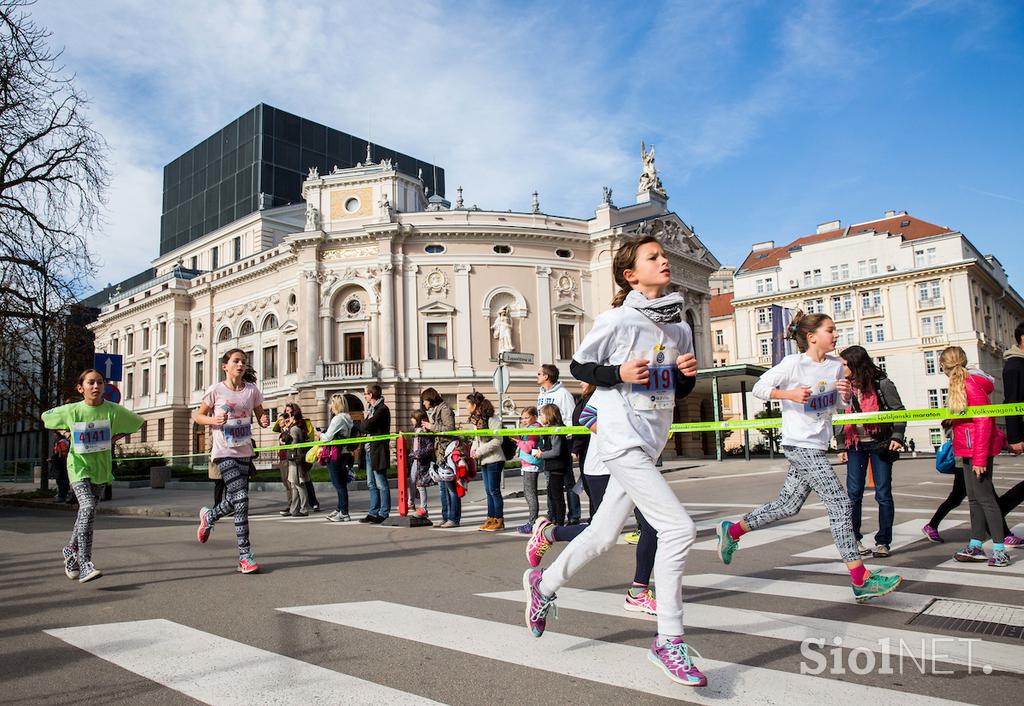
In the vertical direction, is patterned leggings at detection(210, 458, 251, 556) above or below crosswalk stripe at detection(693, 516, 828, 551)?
above

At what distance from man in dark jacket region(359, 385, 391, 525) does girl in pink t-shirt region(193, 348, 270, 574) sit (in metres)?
4.05

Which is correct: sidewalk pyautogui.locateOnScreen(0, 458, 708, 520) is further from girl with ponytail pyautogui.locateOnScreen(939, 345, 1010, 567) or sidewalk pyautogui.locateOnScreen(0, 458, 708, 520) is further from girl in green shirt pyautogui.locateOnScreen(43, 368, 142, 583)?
girl with ponytail pyautogui.locateOnScreen(939, 345, 1010, 567)

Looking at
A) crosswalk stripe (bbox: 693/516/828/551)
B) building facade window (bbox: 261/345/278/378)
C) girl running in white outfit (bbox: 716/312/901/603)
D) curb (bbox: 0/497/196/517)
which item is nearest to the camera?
girl running in white outfit (bbox: 716/312/901/603)

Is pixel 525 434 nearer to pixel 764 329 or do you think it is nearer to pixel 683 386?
pixel 683 386

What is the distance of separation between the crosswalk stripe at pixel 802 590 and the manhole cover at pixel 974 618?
11 centimetres

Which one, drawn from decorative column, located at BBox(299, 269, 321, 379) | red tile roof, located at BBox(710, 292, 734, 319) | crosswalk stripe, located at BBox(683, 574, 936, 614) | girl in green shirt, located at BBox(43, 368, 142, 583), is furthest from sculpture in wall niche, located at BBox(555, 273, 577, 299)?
red tile roof, located at BBox(710, 292, 734, 319)

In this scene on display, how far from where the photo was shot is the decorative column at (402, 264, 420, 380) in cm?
3972

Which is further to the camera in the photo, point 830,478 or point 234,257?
point 234,257

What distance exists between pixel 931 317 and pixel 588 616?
6596 cm

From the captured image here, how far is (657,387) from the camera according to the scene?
3822mm

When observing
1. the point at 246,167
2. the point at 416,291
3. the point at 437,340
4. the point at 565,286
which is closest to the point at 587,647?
the point at 437,340

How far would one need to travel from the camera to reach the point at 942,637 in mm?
4031

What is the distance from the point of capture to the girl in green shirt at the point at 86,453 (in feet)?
21.5

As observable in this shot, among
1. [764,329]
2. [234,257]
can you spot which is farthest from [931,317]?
[234,257]
